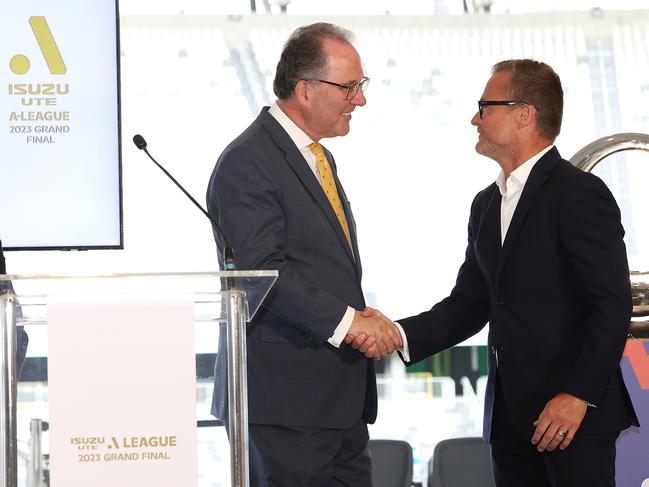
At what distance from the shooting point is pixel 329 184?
116 inches

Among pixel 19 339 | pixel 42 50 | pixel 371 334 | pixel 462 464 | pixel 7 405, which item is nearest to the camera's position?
pixel 7 405

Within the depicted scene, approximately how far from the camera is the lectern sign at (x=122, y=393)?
1.72 metres

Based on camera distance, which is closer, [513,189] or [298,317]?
[298,317]

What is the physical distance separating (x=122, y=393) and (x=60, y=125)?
2.80 meters

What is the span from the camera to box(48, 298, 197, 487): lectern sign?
1.72 metres

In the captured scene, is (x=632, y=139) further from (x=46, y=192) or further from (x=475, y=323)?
(x=46, y=192)

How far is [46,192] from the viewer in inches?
168

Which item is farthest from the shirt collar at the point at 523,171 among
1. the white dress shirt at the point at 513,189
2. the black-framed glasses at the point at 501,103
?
the black-framed glasses at the point at 501,103

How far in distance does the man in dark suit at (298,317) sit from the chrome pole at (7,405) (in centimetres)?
95

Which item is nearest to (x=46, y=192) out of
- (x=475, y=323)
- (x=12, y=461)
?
→ (x=475, y=323)

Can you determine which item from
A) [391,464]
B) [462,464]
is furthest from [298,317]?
[462,464]

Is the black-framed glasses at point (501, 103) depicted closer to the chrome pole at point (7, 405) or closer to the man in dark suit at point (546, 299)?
the man in dark suit at point (546, 299)

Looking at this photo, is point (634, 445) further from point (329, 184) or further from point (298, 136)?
point (298, 136)

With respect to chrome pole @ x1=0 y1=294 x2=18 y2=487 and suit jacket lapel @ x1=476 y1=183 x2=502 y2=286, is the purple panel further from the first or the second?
chrome pole @ x1=0 y1=294 x2=18 y2=487
